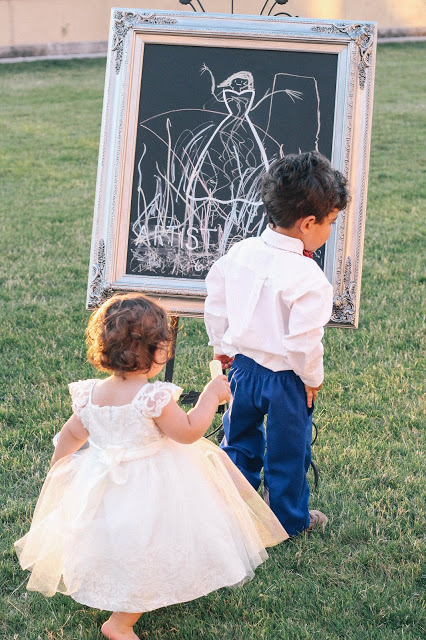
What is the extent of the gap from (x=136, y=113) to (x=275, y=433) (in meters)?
1.60

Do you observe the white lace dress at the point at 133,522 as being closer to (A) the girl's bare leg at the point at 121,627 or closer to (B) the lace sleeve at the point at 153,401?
(B) the lace sleeve at the point at 153,401

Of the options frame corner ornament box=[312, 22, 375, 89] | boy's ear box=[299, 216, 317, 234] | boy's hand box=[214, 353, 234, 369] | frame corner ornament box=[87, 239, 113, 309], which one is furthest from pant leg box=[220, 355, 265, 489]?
frame corner ornament box=[312, 22, 375, 89]

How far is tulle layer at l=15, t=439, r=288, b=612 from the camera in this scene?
2.59 m

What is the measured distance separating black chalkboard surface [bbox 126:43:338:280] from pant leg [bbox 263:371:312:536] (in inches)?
33.6

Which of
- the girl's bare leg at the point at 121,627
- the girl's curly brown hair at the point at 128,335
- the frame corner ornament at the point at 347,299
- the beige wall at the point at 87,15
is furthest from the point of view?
the beige wall at the point at 87,15

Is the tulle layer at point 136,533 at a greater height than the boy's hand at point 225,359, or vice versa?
the boy's hand at point 225,359

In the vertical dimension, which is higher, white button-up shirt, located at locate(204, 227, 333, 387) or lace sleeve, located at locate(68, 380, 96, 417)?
white button-up shirt, located at locate(204, 227, 333, 387)

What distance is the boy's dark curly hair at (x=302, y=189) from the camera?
2.96m

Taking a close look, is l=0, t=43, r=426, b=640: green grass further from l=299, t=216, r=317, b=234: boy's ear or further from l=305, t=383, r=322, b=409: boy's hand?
l=299, t=216, r=317, b=234: boy's ear

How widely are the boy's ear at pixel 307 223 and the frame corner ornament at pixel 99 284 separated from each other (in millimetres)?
1069

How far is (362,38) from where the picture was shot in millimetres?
3553

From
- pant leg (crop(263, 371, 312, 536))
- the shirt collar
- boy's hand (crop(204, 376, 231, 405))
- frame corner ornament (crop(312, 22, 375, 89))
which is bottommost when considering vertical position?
pant leg (crop(263, 371, 312, 536))

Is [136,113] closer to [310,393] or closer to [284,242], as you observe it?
[284,242]

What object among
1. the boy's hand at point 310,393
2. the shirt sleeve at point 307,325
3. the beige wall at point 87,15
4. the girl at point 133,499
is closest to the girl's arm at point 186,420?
the girl at point 133,499
